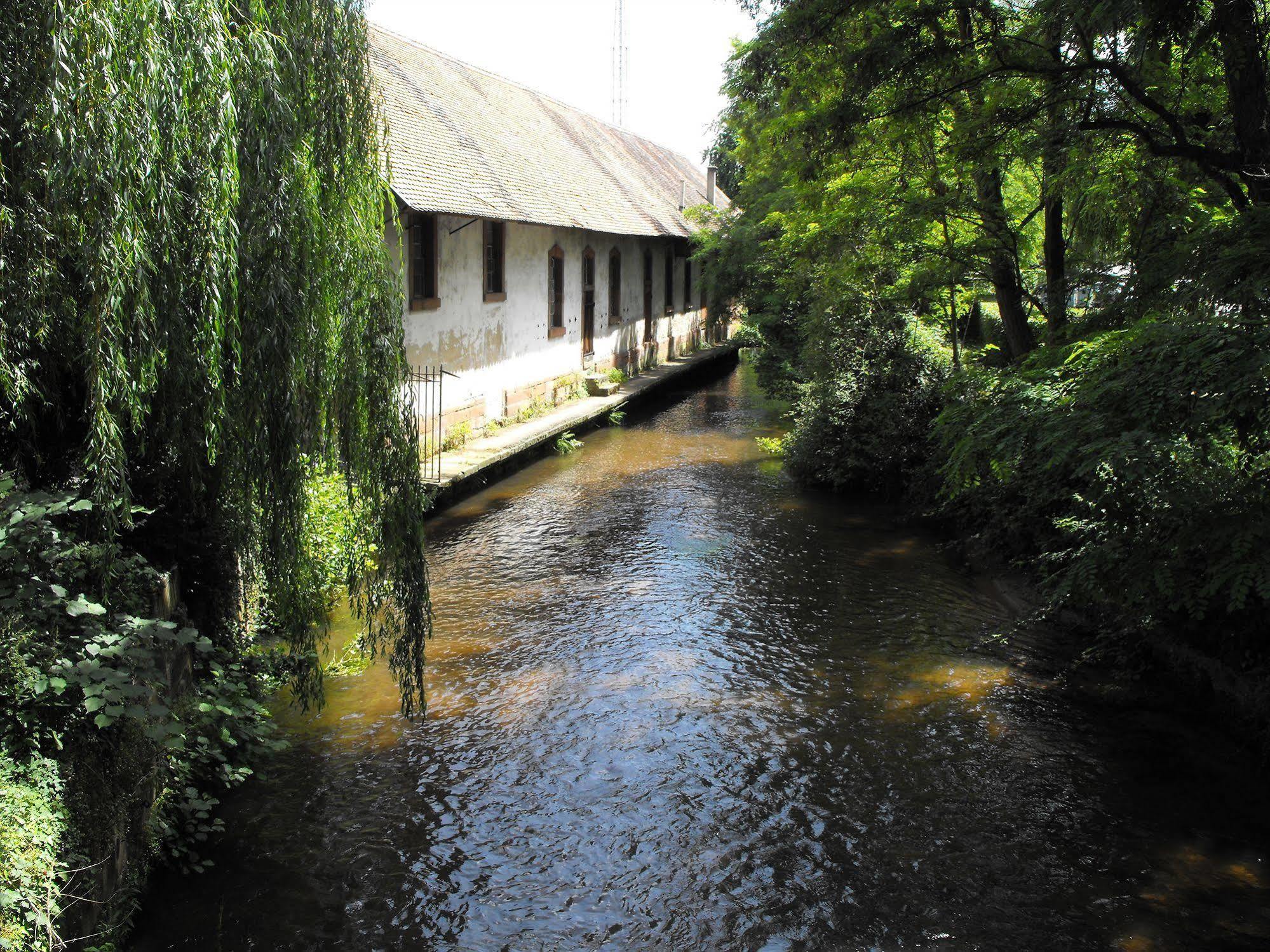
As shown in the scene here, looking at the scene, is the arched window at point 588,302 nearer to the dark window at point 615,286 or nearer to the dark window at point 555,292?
the dark window at point 615,286

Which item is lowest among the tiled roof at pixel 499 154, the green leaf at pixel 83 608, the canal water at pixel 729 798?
the canal water at pixel 729 798

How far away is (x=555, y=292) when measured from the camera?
21.6 meters

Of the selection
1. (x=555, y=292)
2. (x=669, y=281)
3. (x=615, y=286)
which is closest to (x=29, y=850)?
(x=555, y=292)

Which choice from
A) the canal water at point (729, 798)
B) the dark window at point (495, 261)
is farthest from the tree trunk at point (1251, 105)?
the dark window at point (495, 261)

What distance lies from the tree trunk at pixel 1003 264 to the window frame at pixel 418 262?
7.63 m

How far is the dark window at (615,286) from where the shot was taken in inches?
1000

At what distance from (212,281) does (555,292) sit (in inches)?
678

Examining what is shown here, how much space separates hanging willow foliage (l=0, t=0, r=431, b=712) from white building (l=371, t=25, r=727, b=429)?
457cm

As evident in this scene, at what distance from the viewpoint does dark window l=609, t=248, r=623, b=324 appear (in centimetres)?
2541

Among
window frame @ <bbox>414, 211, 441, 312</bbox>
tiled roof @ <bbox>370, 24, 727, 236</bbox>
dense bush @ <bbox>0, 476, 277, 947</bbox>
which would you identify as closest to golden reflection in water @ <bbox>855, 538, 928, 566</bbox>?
tiled roof @ <bbox>370, 24, 727, 236</bbox>

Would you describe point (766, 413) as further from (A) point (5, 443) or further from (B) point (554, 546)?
(A) point (5, 443)

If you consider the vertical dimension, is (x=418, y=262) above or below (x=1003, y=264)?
above

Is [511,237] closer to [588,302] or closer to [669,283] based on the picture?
[588,302]

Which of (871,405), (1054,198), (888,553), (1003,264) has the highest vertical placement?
(1054,198)
